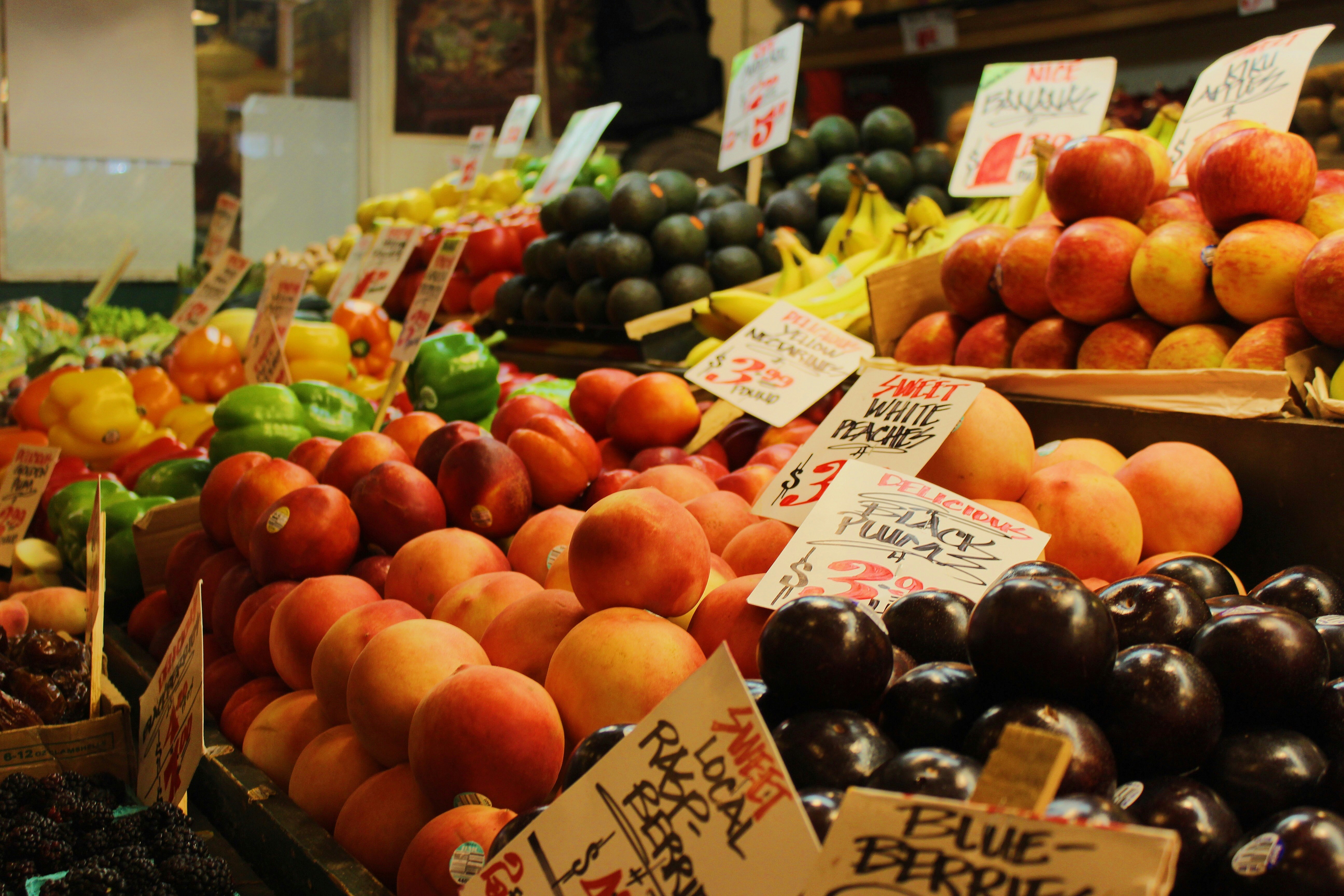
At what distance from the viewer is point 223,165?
6.83 meters

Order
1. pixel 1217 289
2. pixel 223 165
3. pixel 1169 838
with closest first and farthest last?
1. pixel 1169 838
2. pixel 1217 289
3. pixel 223 165

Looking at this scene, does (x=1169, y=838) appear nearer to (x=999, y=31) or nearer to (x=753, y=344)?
(x=753, y=344)

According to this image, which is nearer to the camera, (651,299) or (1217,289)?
(1217,289)

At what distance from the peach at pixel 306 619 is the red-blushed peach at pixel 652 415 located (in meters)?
0.76

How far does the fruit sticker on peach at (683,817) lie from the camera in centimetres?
60

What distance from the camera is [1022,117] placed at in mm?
2760

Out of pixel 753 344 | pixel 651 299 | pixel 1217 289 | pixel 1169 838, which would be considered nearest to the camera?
pixel 1169 838

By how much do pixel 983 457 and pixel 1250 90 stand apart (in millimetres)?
1451

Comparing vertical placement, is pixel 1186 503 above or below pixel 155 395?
above

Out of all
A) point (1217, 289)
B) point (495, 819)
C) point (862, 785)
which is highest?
point (1217, 289)

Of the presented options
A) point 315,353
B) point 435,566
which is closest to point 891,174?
point 315,353

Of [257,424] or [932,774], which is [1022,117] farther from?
[932,774]

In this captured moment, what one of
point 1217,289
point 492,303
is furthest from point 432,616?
point 492,303

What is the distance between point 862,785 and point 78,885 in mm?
870
